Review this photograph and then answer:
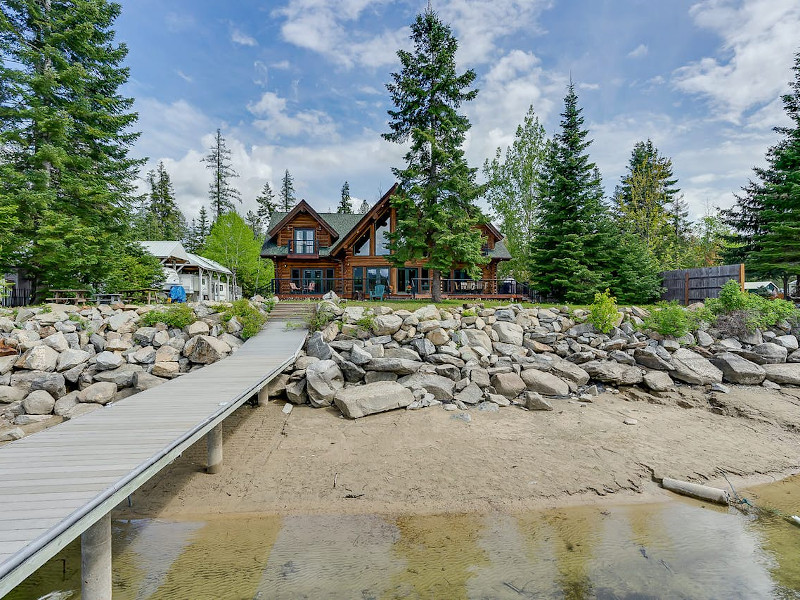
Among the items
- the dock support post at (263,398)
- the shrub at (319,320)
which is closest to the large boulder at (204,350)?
the dock support post at (263,398)

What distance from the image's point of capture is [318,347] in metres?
10.3

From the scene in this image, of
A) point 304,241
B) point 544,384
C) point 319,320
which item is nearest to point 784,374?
point 544,384

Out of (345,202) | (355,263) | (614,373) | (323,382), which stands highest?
(345,202)

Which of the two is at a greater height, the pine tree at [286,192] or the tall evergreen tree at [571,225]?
the pine tree at [286,192]

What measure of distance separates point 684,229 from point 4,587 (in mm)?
44334

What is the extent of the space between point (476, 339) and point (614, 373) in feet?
12.5

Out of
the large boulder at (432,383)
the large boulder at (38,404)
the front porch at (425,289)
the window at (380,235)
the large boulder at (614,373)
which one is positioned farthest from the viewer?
the window at (380,235)

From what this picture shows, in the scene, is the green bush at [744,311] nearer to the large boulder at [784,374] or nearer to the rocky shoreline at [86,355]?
the large boulder at [784,374]

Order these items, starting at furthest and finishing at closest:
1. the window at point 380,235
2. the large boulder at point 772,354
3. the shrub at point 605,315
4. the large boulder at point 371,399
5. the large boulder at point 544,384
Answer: the window at point 380,235, the shrub at point 605,315, the large boulder at point 772,354, the large boulder at point 544,384, the large boulder at point 371,399

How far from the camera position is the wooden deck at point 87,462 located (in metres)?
2.59

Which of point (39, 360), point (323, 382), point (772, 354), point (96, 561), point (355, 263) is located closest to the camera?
point (96, 561)

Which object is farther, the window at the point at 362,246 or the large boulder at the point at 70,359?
the window at the point at 362,246

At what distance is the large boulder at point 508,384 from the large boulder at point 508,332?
2.04 metres

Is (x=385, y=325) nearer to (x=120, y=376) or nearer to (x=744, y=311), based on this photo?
(x=120, y=376)
